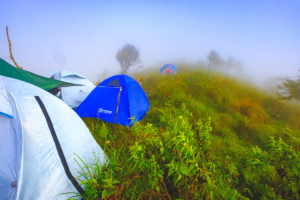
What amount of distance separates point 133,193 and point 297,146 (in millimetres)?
4187

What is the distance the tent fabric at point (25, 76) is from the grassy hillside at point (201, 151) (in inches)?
59.4

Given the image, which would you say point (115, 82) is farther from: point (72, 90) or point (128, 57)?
point (128, 57)

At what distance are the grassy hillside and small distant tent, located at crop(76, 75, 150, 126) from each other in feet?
0.96

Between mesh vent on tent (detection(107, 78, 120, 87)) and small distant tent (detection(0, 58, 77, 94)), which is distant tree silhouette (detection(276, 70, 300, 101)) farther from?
small distant tent (detection(0, 58, 77, 94))

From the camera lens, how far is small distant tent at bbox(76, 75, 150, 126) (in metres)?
3.61

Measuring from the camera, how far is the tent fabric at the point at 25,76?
2.75 metres

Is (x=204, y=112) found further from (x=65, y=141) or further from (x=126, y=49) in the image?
(x=126, y=49)

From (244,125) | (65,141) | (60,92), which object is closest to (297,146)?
(244,125)

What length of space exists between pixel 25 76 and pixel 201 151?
4510 mm

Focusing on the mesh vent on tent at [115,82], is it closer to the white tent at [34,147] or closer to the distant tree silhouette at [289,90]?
the white tent at [34,147]

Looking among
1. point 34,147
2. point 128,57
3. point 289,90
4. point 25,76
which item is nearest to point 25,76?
point 25,76

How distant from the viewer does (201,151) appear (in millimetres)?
1420

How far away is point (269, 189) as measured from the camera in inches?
51.6

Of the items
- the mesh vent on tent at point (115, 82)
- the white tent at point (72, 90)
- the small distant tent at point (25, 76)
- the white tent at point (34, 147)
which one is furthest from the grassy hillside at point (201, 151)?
the white tent at point (72, 90)
